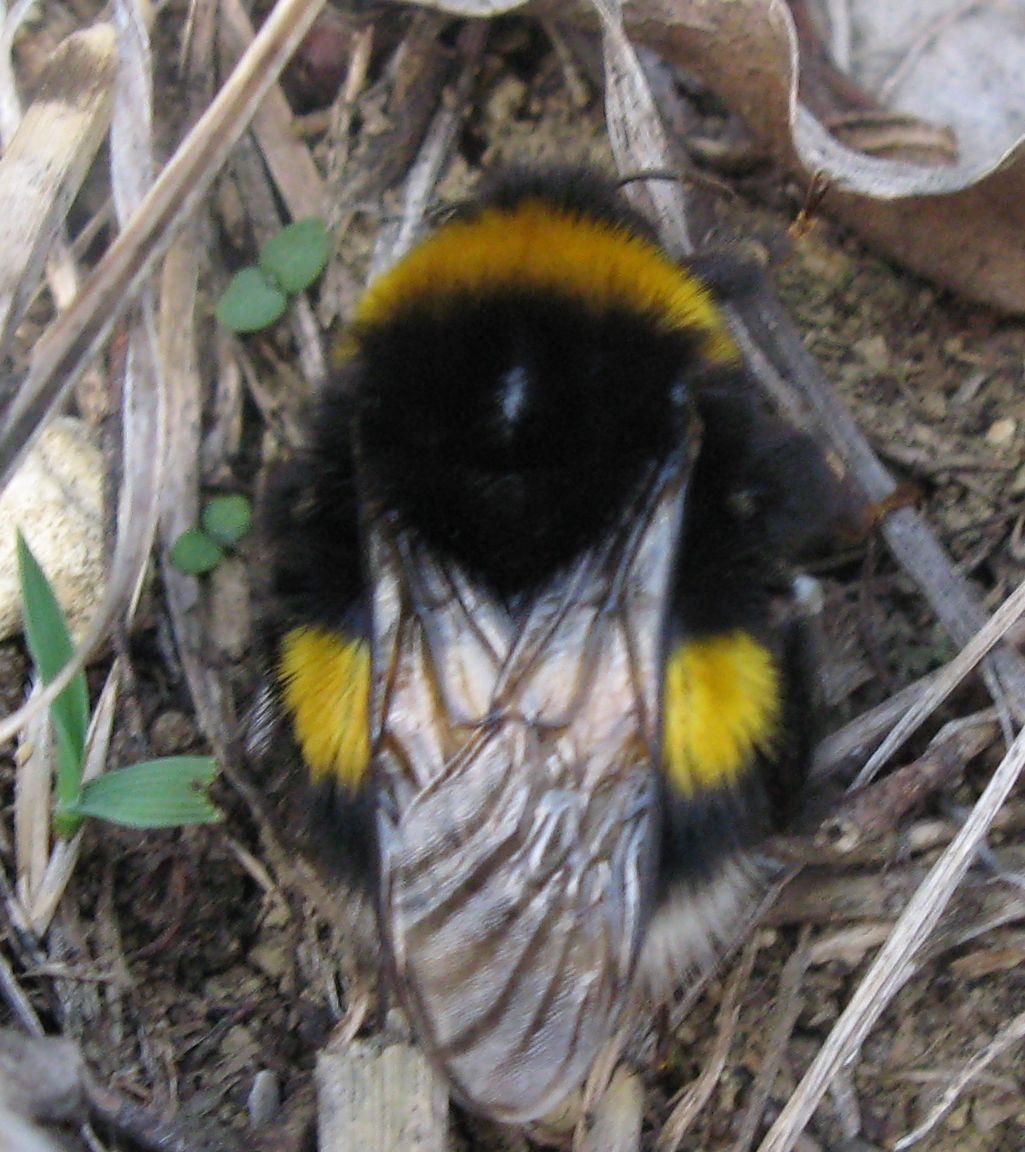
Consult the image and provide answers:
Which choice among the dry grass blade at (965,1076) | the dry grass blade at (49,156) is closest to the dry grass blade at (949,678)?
the dry grass blade at (965,1076)

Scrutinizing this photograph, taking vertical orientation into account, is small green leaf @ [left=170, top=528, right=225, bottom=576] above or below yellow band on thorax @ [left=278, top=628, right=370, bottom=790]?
above

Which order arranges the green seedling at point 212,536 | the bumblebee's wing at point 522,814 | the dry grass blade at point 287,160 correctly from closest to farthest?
1. the bumblebee's wing at point 522,814
2. the green seedling at point 212,536
3. the dry grass blade at point 287,160

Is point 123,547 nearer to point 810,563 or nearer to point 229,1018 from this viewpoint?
point 229,1018

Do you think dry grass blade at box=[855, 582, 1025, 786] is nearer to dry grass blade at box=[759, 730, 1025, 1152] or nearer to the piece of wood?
dry grass blade at box=[759, 730, 1025, 1152]

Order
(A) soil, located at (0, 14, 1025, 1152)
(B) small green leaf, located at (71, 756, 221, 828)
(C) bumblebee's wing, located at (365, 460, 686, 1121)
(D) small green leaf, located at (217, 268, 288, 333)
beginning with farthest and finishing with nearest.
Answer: (D) small green leaf, located at (217, 268, 288, 333), (A) soil, located at (0, 14, 1025, 1152), (B) small green leaf, located at (71, 756, 221, 828), (C) bumblebee's wing, located at (365, 460, 686, 1121)

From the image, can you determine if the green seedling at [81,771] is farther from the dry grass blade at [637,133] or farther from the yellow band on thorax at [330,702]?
the dry grass blade at [637,133]

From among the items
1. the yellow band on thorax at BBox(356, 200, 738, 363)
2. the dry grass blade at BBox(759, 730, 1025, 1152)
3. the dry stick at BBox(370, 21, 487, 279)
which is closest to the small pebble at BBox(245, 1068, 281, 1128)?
the dry grass blade at BBox(759, 730, 1025, 1152)
